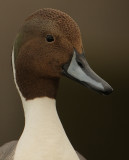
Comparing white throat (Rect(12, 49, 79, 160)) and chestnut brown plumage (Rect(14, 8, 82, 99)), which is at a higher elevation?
chestnut brown plumage (Rect(14, 8, 82, 99))

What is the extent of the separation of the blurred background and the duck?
0.65 metres

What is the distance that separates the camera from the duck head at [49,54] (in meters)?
0.70

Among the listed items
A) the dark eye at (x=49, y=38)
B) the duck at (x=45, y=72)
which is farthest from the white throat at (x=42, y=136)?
the dark eye at (x=49, y=38)

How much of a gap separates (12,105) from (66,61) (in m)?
0.77

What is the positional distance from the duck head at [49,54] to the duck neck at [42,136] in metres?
0.02

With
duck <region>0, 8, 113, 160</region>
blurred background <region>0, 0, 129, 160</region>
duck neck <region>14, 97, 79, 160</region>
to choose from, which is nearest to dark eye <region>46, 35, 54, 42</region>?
duck <region>0, 8, 113, 160</region>

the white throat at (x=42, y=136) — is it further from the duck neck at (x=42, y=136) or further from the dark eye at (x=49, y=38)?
the dark eye at (x=49, y=38)

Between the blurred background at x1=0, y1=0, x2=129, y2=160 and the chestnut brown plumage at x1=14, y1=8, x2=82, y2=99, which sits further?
the blurred background at x1=0, y1=0, x2=129, y2=160

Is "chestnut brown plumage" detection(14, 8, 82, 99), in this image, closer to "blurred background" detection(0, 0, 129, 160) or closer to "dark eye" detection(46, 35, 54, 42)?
"dark eye" detection(46, 35, 54, 42)

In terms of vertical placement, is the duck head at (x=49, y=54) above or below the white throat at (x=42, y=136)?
above

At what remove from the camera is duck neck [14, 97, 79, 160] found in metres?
0.75

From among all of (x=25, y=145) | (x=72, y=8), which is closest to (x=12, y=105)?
(x=72, y=8)

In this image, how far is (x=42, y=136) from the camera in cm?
76

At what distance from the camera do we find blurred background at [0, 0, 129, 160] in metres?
1.41
